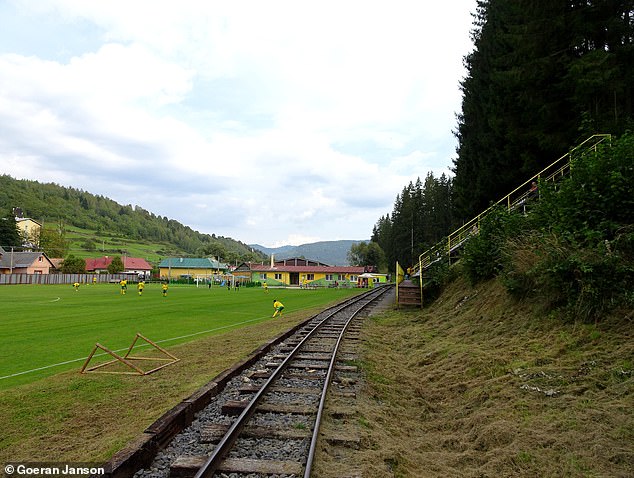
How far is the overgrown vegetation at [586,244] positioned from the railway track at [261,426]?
479 cm

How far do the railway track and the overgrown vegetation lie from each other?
4793 millimetres

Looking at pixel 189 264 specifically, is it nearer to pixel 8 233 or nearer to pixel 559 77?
pixel 8 233

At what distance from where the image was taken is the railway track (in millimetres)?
4922

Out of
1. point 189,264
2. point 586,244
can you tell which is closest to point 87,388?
point 586,244

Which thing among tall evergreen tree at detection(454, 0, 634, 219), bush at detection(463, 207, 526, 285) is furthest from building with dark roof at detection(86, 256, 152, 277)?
bush at detection(463, 207, 526, 285)

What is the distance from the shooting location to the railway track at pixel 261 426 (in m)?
4.92

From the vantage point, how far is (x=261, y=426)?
6266 mm

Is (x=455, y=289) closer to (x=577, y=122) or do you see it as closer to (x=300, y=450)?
(x=577, y=122)

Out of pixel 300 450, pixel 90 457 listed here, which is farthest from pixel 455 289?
pixel 90 457

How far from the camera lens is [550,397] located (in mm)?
6523

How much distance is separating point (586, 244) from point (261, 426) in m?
7.74

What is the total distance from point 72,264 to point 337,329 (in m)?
92.8

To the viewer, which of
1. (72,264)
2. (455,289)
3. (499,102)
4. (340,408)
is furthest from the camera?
(72,264)

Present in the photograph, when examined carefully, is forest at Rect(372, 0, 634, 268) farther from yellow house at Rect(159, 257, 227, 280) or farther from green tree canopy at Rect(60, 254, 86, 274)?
yellow house at Rect(159, 257, 227, 280)
